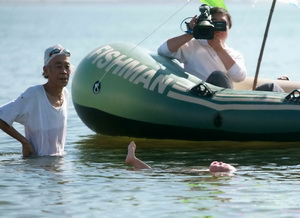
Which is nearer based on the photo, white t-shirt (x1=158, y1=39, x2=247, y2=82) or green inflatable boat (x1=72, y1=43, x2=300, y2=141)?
green inflatable boat (x1=72, y1=43, x2=300, y2=141)

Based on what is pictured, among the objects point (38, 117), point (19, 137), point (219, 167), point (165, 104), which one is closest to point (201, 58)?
point (165, 104)

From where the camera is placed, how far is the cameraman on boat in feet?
28.8

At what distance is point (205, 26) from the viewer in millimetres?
8742

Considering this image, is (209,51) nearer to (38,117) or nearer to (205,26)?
(205,26)

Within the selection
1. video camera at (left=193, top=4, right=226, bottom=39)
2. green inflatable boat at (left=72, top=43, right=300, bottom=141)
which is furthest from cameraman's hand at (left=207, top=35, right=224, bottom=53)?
green inflatable boat at (left=72, top=43, right=300, bottom=141)

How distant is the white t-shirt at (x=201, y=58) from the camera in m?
8.99

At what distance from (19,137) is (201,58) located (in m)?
2.25

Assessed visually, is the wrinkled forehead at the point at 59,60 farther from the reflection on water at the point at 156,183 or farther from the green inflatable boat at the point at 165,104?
the green inflatable boat at the point at 165,104

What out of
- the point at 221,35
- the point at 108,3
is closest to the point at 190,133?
the point at 221,35

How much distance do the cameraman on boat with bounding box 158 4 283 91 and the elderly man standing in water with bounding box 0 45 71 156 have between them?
5.50 feet

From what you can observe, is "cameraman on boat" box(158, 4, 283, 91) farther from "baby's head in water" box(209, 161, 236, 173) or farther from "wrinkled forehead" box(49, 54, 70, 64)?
"wrinkled forehead" box(49, 54, 70, 64)

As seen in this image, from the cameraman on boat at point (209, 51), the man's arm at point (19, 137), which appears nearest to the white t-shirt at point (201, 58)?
the cameraman on boat at point (209, 51)

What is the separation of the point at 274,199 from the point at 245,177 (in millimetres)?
759

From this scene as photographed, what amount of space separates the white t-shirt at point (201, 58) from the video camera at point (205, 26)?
0.25 meters
